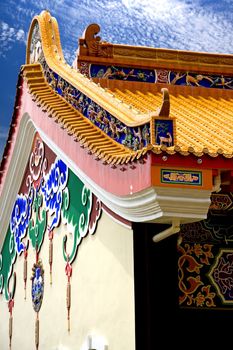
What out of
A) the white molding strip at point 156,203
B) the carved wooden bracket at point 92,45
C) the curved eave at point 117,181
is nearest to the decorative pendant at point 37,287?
the curved eave at point 117,181

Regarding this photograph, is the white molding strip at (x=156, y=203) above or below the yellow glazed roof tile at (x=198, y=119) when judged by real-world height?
below

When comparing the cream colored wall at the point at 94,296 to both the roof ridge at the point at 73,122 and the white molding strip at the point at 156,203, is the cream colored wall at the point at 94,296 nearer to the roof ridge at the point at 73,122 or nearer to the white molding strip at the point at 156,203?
the white molding strip at the point at 156,203

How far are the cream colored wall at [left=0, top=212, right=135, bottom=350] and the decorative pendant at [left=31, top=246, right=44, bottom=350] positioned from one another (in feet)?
0.45

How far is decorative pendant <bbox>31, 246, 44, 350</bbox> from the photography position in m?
9.97

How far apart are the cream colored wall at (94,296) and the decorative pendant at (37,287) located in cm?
14

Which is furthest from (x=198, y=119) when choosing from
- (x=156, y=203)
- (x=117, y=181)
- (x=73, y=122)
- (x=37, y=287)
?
(x=37, y=287)

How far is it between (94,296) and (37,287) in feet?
7.60

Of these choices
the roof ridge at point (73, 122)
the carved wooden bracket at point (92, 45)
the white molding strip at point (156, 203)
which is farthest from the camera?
the carved wooden bracket at point (92, 45)

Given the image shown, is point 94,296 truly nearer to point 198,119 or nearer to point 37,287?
point 198,119

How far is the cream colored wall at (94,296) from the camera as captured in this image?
23.6ft

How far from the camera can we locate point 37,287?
33.3 ft

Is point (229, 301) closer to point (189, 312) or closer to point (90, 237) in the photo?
point (189, 312)

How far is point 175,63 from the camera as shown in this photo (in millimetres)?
10578

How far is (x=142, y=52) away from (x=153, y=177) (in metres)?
4.49
